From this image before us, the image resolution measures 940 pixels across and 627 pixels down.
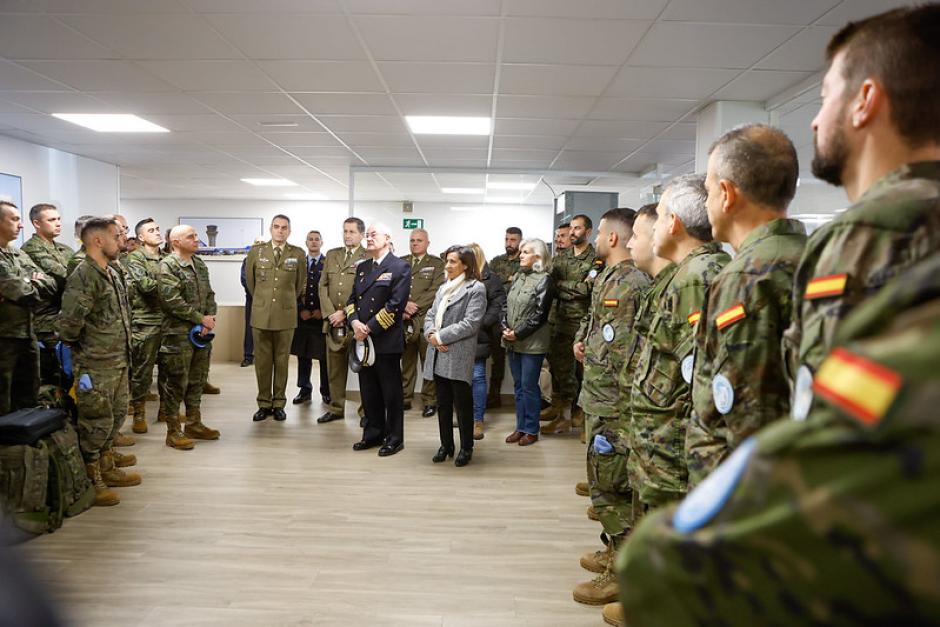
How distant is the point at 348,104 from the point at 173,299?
2.01m

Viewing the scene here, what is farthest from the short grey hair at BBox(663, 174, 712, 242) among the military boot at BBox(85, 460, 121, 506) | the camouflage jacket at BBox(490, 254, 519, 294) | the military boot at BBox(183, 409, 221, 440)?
the camouflage jacket at BBox(490, 254, 519, 294)

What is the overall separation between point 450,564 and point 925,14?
8.10ft

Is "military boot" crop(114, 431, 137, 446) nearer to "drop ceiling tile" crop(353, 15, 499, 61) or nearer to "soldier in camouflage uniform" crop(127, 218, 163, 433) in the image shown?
"soldier in camouflage uniform" crop(127, 218, 163, 433)

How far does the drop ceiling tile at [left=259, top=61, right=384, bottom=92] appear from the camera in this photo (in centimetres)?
390

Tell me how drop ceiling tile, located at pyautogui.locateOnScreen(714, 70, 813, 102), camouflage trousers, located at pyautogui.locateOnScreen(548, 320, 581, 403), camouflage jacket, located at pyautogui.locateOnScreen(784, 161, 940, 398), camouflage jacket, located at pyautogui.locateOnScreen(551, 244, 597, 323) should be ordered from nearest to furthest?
camouflage jacket, located at pyautogui.locateOnScreen(784, 161, 940, 398), drop ceiling tile, located at pyautogui.locateOnScreen(714, 70, 813, 102), camouflage jacket, located at pyautogui.locateOnScreen(551, 244, 597, 323), camouflage trousers, located at pyautogui.locateOnScreen(548, 320, 581, 403)

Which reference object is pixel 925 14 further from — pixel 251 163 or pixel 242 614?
pixel 251 163

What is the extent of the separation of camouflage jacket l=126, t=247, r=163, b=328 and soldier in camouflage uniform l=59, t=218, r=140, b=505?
785mm

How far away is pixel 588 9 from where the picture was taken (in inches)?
119

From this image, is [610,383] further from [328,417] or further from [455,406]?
[328,417]

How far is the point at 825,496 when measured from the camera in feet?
1.24

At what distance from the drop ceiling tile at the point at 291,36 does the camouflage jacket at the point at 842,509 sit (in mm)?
3301

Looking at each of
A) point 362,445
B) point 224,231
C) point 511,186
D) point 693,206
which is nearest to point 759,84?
point 693,206

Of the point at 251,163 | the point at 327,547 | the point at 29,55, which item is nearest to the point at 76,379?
the point at 327,547

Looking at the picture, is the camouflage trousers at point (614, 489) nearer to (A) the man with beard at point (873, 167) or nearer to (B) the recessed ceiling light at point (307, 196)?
(A) the man with beard at point (873, 167)
